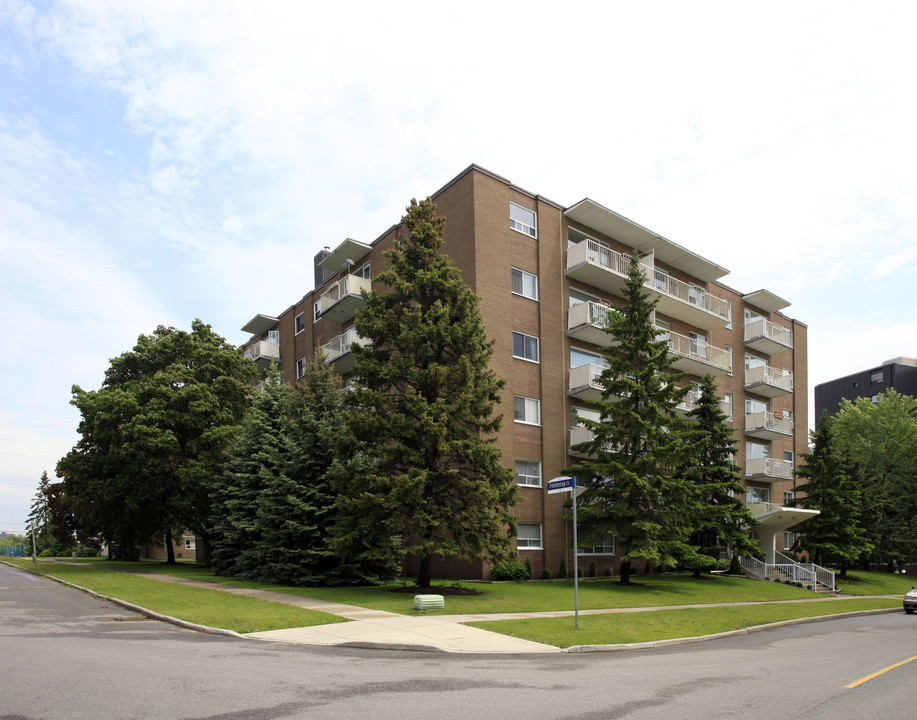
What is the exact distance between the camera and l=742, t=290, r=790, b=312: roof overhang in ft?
155

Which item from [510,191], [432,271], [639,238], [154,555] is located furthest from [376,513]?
[154,555]

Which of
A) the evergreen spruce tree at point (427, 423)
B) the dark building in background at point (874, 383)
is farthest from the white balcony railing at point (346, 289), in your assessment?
the dark building in background at point (874, 383)

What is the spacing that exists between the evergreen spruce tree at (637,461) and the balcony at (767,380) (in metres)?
18.6

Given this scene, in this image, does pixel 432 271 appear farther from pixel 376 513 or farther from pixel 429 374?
pixel 376 513

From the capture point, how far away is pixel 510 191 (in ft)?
104

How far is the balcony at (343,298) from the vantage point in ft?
118

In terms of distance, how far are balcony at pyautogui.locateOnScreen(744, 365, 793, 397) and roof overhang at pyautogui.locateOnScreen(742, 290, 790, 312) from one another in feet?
16.2

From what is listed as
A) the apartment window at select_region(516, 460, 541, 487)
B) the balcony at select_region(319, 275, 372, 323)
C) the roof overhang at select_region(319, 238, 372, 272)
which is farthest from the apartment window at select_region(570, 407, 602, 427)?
the roof overhang at select_region(319, 238, 372, 272)

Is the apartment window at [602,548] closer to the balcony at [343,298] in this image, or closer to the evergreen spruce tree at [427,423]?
the evergreen spruce tree at [427,423]

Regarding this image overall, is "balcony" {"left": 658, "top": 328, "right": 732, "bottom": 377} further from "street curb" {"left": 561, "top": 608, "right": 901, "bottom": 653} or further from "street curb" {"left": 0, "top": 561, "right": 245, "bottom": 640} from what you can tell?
"street curb" {"left": 0, "top": 561, "right": 245, "bottom": 640}

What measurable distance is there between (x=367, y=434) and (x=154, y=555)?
5639 cm

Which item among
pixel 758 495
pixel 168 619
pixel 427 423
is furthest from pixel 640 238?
pixel 168 619

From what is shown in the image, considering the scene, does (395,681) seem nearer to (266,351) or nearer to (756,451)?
(266,351)

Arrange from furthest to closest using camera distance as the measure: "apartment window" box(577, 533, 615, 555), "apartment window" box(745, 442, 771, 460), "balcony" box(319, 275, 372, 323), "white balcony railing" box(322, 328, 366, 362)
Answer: "apartment window" box(745, 442, 771, 460)
"balcony" box(319, 275, 372, 323)
"white balcony railing" box(322, 328, 366, 362)
"apartment window" box(577, 533, 615, 555)
